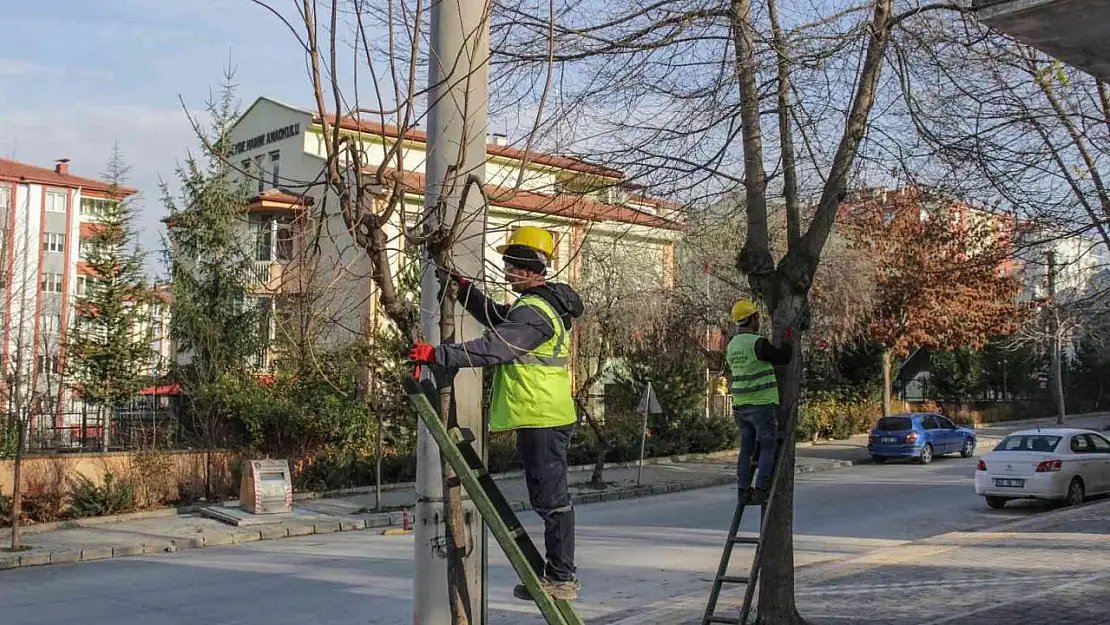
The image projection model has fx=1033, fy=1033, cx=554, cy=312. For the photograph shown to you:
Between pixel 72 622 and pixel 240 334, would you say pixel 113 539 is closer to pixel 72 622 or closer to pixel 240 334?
pixel 72 622

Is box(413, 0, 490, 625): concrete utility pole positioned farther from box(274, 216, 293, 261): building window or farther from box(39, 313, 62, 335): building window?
box(39, 313, 62, 335): building window

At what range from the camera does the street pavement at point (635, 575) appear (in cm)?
973

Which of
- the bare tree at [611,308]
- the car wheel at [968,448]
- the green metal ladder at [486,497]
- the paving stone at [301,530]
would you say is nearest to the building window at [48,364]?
the paving stone at [301,530]

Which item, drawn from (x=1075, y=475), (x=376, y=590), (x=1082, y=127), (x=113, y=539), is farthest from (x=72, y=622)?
(x=1075, y=475)

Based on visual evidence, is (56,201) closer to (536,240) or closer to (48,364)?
(48,364)

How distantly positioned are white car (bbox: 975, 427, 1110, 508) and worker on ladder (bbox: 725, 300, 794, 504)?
1280 cm

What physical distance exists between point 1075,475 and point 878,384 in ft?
73.4

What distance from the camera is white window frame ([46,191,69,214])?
58.2 meters

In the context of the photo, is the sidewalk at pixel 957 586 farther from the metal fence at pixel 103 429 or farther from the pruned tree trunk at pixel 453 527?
the metal fence at pixel 103 429

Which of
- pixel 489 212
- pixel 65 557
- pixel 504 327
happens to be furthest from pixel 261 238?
pixel 504 327

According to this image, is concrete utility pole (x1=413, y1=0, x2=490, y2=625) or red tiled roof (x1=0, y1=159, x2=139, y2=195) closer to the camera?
concrete utility pole (x1=413, y1=0, x2=490, y2=625)

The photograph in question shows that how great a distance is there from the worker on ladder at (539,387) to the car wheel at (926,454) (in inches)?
1062

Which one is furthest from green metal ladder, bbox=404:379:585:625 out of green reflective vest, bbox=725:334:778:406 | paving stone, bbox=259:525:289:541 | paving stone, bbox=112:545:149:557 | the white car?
the white car

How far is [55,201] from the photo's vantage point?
58625 millimetres
